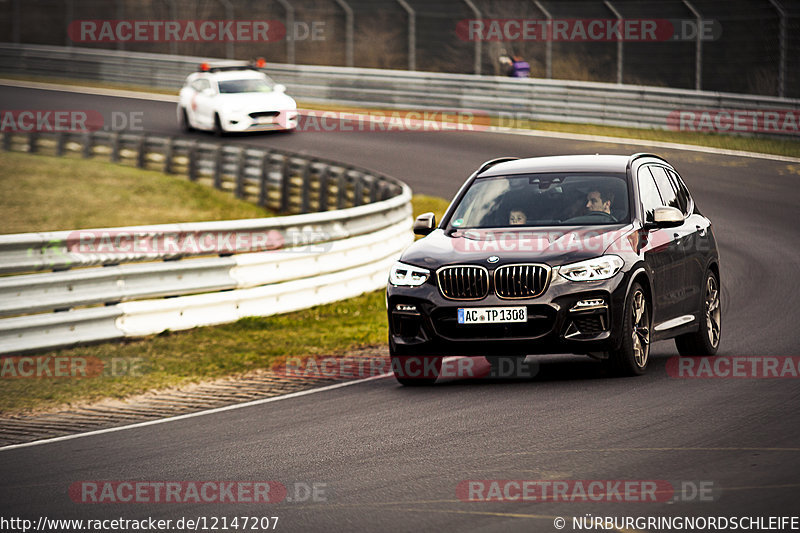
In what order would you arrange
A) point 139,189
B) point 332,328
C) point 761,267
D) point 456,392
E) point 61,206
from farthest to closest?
point 139,189 → point 61,206 → point 761,267 → point 332,328 → point 456,392

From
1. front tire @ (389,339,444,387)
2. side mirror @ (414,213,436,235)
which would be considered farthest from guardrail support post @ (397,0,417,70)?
front tire @ (389,339,444,387)

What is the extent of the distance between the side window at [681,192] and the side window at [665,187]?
0.07 metres

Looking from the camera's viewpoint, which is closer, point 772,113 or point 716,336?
point 716,336

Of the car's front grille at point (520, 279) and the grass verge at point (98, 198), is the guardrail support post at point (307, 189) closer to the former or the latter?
the grass verge at point (98, 198)

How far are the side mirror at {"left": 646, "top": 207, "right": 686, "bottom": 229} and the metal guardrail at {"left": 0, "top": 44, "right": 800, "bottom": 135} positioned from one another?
57.6 ft

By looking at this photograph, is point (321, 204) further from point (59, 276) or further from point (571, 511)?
point (571, 511)

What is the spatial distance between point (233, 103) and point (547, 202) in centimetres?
2205

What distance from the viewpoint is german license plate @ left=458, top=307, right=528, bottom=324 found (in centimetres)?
959

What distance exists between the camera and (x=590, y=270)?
31.6 ft

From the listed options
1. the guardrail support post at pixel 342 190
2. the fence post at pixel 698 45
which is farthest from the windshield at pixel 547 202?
the fence post at pixel 698 45

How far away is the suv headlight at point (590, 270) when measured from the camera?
9.61 meters

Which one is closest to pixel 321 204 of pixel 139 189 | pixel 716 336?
pixel 139 189

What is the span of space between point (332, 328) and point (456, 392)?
4534 millimetres

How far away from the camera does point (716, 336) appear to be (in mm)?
11578
